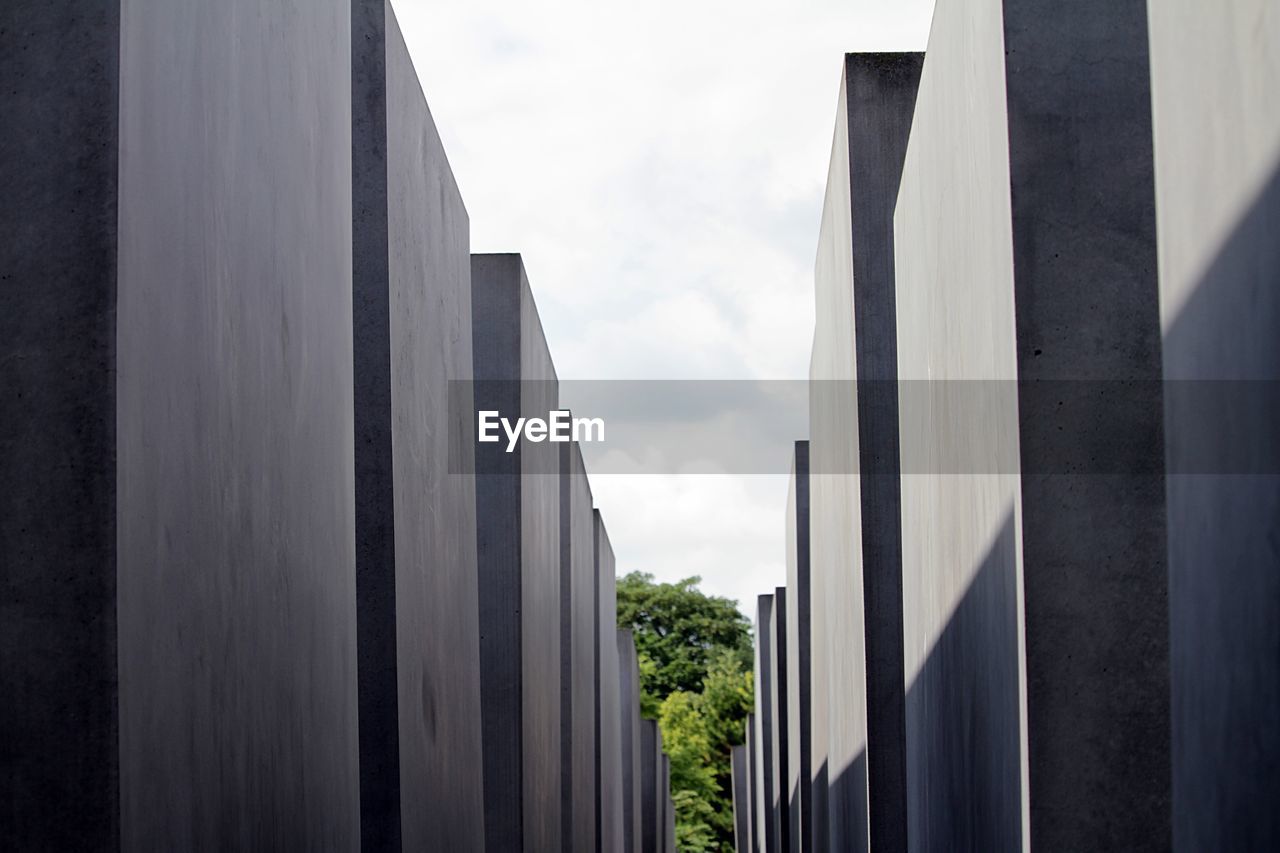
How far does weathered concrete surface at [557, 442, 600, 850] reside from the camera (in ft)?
56.1

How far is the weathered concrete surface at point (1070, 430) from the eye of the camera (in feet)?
14.6

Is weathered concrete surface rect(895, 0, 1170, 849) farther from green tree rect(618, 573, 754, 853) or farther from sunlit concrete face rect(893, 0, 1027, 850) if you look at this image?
green tree rect(618, 573, 754, 853)

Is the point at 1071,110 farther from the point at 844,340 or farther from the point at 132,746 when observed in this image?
the point at 844,340

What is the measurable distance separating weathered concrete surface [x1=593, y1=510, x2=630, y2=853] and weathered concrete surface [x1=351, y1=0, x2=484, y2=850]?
48.1 feet

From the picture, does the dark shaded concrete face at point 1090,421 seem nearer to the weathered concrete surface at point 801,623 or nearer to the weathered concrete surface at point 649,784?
the weathered concrete surface at point 801,623

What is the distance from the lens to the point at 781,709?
960 inches

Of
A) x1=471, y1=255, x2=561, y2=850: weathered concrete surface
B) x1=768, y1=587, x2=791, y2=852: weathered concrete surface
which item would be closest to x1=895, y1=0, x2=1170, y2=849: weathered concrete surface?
x1=471, y1=255, x2=561, y2=850: weathered concrete surface

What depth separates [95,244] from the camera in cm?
363

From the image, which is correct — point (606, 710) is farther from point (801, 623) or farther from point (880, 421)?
point (880, 421)

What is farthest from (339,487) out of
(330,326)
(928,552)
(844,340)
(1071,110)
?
(844,340)

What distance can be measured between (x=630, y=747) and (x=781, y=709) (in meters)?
11.8

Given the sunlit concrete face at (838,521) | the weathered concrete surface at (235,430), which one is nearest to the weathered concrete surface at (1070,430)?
the weathered concrete surface at (235,430)

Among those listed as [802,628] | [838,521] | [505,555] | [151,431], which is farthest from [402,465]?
[802,628]

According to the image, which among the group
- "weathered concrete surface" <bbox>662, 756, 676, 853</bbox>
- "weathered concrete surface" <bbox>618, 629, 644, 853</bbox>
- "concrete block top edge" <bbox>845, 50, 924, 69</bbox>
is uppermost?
"concrete block top edge" <bbox>845, 50, 924, 69</bbox>
